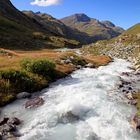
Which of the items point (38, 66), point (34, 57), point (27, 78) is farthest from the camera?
point (34, 57)

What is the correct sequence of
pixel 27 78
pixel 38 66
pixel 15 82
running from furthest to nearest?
pixel 38 66, pixel 27 78, pixel 15 82

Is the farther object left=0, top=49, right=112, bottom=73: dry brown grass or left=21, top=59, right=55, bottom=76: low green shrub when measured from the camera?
left=0, top=49, right=112, bottom=73: dry brown grass

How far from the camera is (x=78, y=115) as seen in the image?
25375 millimetres

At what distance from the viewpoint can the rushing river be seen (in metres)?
21.8

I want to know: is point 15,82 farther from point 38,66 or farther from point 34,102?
point 38,66

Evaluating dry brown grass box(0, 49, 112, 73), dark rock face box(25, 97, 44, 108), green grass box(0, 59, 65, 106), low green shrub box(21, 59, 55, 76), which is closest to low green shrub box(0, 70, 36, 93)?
green grass box(0, 59, 65, 106)

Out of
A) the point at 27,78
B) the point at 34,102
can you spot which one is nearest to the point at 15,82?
the point at 27,78

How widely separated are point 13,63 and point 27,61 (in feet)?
18.3

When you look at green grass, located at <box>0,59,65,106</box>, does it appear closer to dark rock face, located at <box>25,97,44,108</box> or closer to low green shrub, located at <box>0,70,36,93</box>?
low green shrub, located at <box>0,70,36,93</box>

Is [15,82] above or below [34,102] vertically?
above

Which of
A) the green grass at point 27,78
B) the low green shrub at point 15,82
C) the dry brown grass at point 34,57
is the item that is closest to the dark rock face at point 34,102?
the green grass at point 27,78

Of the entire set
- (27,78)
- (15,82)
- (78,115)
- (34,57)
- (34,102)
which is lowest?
(78,115)

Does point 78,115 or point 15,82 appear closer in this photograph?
point 78,115

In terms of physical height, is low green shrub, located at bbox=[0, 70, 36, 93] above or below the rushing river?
above
